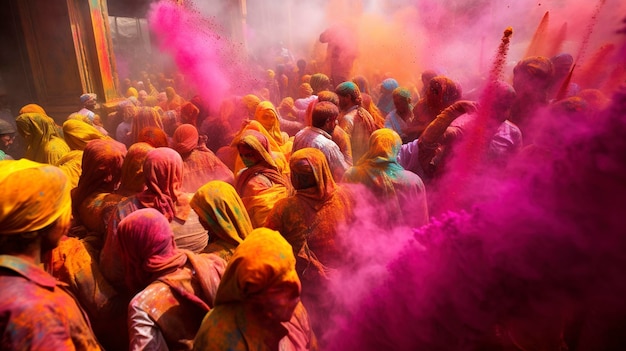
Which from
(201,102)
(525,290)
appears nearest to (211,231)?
(525,290)

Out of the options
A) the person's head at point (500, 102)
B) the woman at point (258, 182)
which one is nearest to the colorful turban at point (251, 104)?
the woman at point (258, 182)

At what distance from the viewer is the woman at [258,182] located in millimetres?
3609

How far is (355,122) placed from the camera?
221 inches

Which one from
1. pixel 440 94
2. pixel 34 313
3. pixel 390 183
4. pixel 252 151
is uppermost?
pixel 440 94

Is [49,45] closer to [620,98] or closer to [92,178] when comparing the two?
[92,178]

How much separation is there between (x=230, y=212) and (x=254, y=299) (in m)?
1.13

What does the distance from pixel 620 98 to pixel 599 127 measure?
0.09 metres

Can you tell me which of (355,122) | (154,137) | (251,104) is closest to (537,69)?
(355,122)

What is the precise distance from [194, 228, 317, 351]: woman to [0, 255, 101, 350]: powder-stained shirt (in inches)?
→ 21.5

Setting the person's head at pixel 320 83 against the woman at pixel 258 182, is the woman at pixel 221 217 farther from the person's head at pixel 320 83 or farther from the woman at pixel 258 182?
the person's head at pixel 320 83

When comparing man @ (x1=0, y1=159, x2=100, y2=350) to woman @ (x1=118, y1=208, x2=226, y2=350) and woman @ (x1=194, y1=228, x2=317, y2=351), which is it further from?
woman @ (x1=194, y1=228, x2=317, y2=351)

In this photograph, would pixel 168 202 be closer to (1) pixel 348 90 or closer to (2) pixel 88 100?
(1) pixel 348 90

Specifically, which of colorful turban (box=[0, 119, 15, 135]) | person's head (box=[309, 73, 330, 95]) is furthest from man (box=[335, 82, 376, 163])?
colorful turban (box=[0, 119, 15, 135])

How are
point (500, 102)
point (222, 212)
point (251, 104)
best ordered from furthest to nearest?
point (251, 104) < point (500, 102) < point (222, 212)
